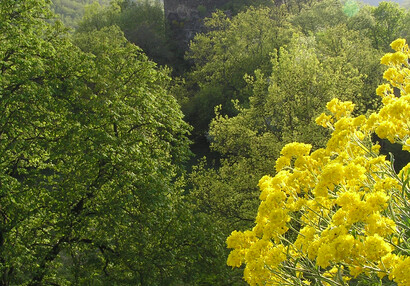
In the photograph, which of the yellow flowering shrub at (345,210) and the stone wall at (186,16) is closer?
the yellow flowering shrub at (345,210)

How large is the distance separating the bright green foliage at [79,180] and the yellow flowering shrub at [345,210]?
608 centimetres

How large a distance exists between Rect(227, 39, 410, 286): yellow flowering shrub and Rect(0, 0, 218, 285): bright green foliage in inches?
240

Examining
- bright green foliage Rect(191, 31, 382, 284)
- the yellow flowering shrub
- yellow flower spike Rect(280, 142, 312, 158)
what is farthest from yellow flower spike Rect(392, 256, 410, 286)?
bright green foliage Rect(191, 31, 382, 284)

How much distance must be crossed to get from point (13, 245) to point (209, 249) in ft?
19.3

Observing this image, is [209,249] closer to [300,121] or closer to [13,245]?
[13,245]

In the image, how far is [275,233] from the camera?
20.7ft

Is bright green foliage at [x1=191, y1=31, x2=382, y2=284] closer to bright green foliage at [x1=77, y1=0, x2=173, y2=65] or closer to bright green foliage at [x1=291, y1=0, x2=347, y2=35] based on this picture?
bright green foliage at [x1=291, y1=0, x2=347, y2=35]

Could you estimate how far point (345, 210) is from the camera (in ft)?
16.0

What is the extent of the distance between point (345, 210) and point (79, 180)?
9.39 m

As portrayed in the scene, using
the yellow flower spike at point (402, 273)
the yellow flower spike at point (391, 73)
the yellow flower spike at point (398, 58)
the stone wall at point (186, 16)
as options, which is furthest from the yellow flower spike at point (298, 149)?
the stone wall at point (186, 16)

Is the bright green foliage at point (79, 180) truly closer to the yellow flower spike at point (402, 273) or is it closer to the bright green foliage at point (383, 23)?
the yellow flower spike at point (402, 273)

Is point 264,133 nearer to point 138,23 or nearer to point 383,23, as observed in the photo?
point 383,23

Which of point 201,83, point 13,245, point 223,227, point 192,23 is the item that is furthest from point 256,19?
point 13,245

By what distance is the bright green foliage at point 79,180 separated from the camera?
1200 cm
